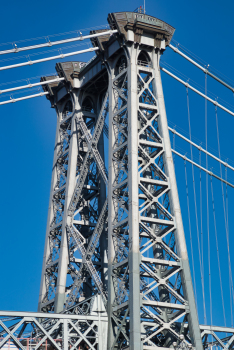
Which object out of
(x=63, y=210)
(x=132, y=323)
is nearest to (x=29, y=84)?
(x=63, y=210)

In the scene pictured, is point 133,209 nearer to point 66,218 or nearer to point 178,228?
point 178,228

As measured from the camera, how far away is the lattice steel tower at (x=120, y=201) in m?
46.6

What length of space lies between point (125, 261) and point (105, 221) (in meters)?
8.46

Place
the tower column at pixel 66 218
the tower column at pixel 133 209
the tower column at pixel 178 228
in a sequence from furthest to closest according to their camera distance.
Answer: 1. the tower column at pixel 66 218
2. the tower column at pixel 178 228
3. the tower column at pixel 133 209

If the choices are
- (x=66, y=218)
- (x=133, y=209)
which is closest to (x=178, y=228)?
(x=133, y=209)

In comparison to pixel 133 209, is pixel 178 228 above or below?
below

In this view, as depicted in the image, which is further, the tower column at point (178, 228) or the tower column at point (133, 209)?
the tower column at point (178, 228)

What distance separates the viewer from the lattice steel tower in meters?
46.6

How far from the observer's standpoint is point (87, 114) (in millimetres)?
61969

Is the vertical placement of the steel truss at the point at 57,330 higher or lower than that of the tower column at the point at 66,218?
lower

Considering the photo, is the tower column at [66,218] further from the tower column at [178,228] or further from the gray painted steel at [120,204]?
the tower column at [178,228]

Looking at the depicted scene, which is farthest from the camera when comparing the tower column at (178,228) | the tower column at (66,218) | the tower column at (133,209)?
the tower column at (66,218)

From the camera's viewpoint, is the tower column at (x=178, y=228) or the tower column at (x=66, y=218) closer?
the tower column at (x=178, y=228)

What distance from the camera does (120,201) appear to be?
50.5m
